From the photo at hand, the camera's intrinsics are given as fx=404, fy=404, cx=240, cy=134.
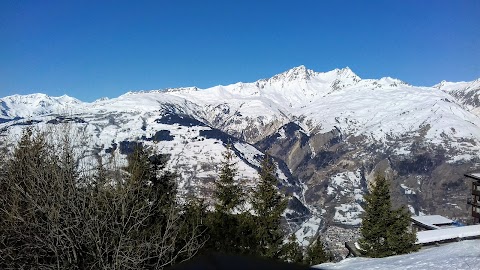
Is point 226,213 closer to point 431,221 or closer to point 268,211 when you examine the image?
point 268,211

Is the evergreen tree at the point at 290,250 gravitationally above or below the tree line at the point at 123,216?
below

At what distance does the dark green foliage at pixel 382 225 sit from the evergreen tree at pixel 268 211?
362 inches

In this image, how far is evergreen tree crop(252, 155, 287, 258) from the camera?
3012 centimetres

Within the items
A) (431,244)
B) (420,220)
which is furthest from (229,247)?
(420,220)

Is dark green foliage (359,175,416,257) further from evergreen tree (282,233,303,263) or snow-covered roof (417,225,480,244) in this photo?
evergreen tree (282,233,303,263)

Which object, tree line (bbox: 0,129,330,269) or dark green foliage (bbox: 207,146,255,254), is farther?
dark green foliage (bbox: 207,146,255,254)

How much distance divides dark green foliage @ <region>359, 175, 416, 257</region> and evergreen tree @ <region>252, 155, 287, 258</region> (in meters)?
9.21

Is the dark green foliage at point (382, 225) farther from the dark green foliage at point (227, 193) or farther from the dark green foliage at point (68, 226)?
the dark green foliage at point (68, 226)

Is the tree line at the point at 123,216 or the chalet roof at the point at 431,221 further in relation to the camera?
the chalet roof at the point at 431,221

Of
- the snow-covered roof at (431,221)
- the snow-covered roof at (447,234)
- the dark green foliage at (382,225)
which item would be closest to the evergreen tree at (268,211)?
the dark green foliage at (382,225)

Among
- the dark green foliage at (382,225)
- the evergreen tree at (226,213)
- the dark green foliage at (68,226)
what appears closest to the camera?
the dark green foliage at (68,226)

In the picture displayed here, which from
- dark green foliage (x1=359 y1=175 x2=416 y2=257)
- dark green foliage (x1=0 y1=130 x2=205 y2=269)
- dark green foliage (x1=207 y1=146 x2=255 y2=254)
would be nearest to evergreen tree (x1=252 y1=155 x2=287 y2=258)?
dark green foliage (x1=207 y1=146 x2=255 y2=254)

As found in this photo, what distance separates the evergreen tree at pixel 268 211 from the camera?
98.8ft

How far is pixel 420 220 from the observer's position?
57562 millimetres
